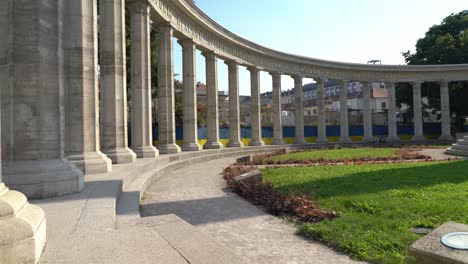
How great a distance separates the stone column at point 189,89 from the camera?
3025 centimetres

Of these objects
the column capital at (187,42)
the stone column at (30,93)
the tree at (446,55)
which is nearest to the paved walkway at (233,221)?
the stone column at (30,93)

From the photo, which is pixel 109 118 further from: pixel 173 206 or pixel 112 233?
pixel 112 233

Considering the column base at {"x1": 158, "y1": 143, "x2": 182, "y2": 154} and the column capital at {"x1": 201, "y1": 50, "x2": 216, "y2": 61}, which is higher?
the column capital at {"x1": 201, "y1": 50, "x2": 216, "y2": 61}

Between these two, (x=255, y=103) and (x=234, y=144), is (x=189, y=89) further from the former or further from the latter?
(x=255, y=103)

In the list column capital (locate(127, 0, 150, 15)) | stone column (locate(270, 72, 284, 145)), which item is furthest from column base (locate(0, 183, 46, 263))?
stone column (locate(270, 72, 284, 145))

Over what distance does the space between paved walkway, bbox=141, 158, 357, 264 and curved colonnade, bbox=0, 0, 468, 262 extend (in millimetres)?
2869

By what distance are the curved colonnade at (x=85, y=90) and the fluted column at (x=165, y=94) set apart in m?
0.07

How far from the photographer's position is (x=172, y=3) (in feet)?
87.3

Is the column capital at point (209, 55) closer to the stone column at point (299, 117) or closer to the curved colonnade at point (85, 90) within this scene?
the curved colonnade at point (85, 90)

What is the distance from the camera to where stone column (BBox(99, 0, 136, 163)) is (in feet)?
57.6

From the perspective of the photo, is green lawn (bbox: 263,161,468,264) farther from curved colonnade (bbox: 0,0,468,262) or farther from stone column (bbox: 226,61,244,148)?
stone column (bbox: 226,61,244,148)

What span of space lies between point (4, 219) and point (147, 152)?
16773 millimetres

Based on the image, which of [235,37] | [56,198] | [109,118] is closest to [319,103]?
[235,37]

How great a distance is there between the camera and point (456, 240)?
16.2ft
